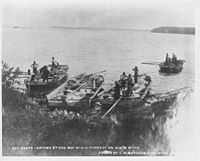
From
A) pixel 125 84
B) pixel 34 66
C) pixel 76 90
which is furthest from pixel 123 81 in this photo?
pixel 34 66

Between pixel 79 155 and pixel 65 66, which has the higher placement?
pixel 65 66

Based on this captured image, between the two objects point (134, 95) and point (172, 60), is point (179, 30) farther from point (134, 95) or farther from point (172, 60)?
point (134, 95)

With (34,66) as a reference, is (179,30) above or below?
above

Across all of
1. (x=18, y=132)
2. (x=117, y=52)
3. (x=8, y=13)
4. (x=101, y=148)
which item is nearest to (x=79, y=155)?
(x=101, y=148)

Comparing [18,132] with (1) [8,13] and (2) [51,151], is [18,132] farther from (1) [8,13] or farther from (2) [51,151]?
(1) [8,13]

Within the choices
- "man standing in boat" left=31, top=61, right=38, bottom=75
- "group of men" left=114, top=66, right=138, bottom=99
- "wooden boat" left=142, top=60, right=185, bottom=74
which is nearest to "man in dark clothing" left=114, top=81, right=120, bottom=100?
"group of men" left=114, top=66, right=138, bottom=99
